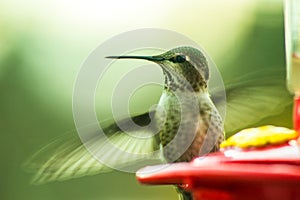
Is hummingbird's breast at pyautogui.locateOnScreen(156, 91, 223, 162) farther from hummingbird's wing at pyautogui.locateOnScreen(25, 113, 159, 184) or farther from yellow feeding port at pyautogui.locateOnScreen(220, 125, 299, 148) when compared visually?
yellow feeding port at pyautogui.locateOnScreen(220, 125, 299, 148)

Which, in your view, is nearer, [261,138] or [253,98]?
[261,138]

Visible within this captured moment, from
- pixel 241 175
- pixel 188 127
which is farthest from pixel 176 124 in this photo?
pixel 241 175

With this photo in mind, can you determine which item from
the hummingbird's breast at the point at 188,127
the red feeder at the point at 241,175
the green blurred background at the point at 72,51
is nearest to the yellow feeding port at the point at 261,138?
the red feeder at the point at 241,175

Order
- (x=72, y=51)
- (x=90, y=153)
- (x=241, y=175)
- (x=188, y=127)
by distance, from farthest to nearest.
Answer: (x=72, y=51) → (x=90, y=153) → (x=188, y=127) → (x=241, y=175)

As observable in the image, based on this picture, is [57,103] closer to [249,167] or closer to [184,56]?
[184,56]

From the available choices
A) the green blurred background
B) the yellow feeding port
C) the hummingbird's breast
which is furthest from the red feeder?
the green blurred background

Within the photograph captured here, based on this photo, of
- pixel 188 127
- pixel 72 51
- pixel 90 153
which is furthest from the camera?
pixel 72 51

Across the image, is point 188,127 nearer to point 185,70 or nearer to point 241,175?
point 185,70

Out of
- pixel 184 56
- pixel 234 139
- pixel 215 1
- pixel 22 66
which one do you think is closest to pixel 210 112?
pixel 184 56

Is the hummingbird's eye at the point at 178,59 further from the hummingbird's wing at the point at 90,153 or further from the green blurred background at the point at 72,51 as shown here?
the green blurred background at the point at 72,51

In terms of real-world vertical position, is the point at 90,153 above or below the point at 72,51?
below
